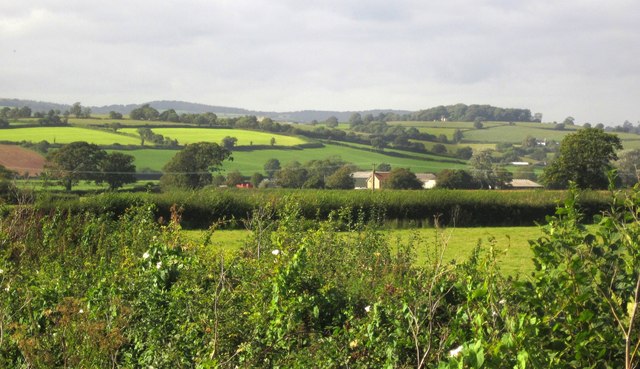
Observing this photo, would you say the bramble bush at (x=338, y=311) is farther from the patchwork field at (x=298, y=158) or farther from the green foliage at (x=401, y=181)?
the patchwork field at (x=298, y=158)

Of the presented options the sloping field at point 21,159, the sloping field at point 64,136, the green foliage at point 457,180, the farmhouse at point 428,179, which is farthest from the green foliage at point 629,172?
the sloping field at point 64,136

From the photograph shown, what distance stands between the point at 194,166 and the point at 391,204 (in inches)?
892

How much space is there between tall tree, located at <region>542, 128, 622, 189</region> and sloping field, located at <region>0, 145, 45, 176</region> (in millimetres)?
32248

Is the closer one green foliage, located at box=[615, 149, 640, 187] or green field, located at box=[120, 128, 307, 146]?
green foliage, located at box=[615, 149, 640, 187]

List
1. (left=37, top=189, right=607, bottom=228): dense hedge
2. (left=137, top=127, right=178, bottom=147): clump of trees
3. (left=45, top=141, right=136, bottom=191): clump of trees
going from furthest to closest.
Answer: (left=137, top=127, right=178, bottom=147): clump of trees
(left=45, top=141, right=136, bottom=191): clump of trees
(left=37, top=189, right=607, bottom=228): dense hedge

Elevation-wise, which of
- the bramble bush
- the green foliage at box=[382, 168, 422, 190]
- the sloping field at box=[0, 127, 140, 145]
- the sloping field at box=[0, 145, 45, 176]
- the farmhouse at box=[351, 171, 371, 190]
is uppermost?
the bramble bush

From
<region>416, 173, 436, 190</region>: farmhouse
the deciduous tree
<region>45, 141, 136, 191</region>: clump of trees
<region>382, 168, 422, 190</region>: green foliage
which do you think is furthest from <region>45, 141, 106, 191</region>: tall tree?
<region>416, 173, 436, 190</region>: farmhouse

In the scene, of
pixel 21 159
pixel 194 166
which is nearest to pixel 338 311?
pixel 194 166

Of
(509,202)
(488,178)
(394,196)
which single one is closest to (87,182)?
(394,196)

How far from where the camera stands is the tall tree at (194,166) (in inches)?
1772

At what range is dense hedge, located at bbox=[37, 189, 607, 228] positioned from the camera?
2405cm

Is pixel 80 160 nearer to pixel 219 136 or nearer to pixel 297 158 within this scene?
pixel 297 158

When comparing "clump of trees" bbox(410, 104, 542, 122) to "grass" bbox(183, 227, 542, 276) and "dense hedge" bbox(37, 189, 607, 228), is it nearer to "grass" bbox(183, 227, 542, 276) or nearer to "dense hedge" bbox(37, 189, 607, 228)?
"dense hedge" bbox(37, 189, 607, 228)

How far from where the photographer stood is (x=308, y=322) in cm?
554
